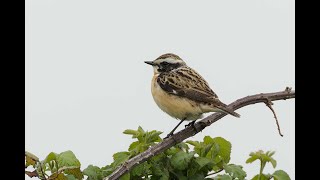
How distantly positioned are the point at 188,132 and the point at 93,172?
100cm

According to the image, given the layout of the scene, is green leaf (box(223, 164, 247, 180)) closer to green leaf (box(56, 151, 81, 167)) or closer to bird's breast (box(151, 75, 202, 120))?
green leaf (box(56, 151, 81, 167))

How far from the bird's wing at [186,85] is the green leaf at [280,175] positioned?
1.37m

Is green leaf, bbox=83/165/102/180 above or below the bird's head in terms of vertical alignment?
below

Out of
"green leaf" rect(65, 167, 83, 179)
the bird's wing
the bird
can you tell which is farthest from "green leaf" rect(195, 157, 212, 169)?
the bird's wing

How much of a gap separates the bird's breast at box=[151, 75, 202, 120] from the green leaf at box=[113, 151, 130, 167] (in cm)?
148

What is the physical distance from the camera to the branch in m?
2.72

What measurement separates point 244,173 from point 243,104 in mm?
591

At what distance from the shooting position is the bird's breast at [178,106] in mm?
4520

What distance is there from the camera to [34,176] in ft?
8.82

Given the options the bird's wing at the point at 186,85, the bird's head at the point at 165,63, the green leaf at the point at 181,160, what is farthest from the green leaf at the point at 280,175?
the bird's head at the point at 165,63

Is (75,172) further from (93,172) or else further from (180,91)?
(180,91)

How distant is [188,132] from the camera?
3.77 metres

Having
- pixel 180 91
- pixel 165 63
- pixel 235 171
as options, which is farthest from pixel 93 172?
pixel 165 63

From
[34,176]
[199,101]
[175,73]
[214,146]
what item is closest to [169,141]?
[214,146]
